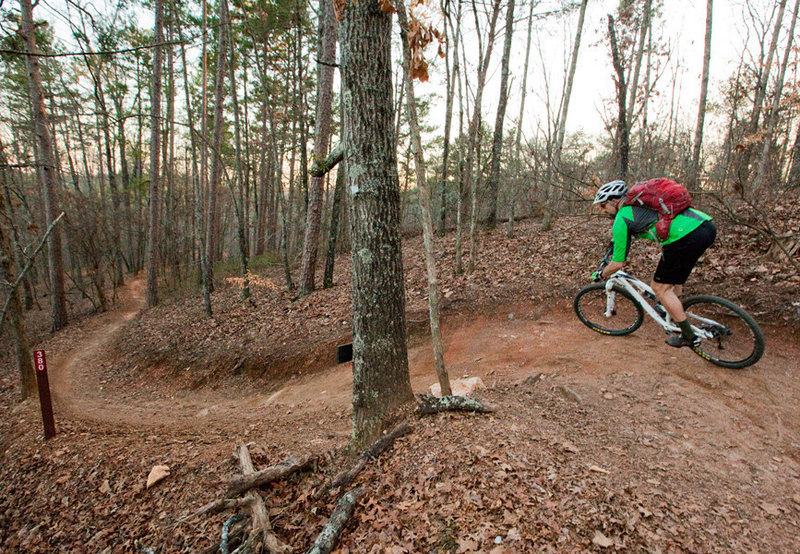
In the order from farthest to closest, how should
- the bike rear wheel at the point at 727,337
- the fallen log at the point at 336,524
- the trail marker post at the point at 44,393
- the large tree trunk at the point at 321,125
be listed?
1. the large tree trunk at the point at 321,125
2. the trail marker post at the point at 44,393
3. the bike rear wheel at the point at 727,337
4. the fallen log at the point at 336,524

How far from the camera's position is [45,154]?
8.62 m

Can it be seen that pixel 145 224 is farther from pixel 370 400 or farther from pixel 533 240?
pixel 370 400

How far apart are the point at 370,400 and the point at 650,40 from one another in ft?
59.5

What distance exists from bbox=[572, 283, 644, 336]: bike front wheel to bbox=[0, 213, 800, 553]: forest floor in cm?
25

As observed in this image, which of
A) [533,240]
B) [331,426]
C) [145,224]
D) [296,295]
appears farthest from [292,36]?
[331,426]

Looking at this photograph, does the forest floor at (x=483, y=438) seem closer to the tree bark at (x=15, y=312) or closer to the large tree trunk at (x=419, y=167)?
the tree bark at (x=15, y=312)

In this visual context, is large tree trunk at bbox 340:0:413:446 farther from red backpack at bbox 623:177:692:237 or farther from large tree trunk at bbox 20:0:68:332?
large tree trunk at bbox 20:0:68:332

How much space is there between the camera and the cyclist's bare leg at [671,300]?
409cm

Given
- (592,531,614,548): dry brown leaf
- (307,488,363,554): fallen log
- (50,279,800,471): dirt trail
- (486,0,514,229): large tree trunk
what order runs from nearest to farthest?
1. (592,531,614,548): dry brown leaf
2. (307,488,363,554): fallen log
3. (50,279,800,471): dirt trail
4. (486,0,514,229): large tree trunk

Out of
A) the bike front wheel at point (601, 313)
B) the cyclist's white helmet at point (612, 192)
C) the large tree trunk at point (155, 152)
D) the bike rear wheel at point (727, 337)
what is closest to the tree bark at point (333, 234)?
the bike front wheel at point (601, 313)

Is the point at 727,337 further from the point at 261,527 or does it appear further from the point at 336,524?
the point at 261,527

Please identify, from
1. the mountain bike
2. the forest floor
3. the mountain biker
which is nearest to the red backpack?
the mountain biker

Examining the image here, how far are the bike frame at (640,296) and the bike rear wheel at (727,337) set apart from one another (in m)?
0.12

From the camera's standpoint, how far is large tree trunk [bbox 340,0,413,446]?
8.46ft
